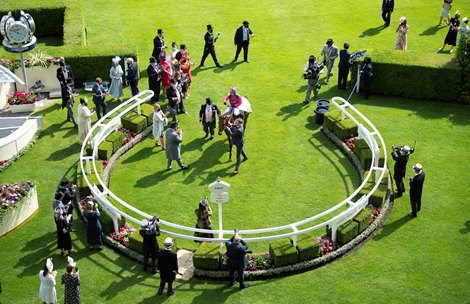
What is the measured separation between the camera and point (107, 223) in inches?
699

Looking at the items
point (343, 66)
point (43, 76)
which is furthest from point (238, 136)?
point (43, 76)

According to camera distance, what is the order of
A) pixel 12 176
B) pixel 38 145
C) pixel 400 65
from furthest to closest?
pixel 400 65, pixel 38 145, pixel 12 176

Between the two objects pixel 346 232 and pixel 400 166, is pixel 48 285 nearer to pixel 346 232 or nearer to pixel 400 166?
pixel 346 232

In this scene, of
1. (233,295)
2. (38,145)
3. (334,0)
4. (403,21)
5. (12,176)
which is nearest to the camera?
(233,295)

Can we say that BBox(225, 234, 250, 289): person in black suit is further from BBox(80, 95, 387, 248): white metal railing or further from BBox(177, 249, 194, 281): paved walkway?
BBox(177, 249, 194, 281): paved walkway

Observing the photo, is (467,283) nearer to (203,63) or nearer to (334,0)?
(203,63)

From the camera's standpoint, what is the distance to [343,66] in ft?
84.2

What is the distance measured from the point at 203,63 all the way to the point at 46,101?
6434 millimetres

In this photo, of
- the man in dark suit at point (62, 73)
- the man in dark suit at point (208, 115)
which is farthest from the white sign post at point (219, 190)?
the man in dark suit at point (62, 73)

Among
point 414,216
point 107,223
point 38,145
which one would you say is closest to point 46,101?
point 38,145

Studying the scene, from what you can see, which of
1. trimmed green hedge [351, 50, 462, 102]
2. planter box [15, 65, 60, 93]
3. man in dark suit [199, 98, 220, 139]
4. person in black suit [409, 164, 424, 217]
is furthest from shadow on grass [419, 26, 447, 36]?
planter box [15, 65, 60, 93]

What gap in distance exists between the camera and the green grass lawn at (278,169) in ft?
53.6

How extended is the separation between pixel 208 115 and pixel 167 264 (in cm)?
768

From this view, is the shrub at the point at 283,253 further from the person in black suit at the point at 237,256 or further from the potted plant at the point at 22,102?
the potted plant at the point at 22,102
